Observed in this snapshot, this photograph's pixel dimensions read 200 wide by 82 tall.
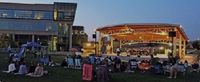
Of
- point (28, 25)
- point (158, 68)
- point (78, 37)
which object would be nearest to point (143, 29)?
point (158, 68)

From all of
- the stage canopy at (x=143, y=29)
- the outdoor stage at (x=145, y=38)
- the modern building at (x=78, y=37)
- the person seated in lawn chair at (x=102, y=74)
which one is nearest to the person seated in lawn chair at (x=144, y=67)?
the person seated in lawn chair at (x=102, y=74)

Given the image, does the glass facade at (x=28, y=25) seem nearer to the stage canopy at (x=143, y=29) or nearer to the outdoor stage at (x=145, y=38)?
the outdoor stage at (x=145, y=38)

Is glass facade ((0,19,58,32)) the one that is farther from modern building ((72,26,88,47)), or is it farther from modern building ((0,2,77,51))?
modern building ((72,26,88,47))

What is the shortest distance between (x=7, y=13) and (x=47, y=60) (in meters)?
83.9

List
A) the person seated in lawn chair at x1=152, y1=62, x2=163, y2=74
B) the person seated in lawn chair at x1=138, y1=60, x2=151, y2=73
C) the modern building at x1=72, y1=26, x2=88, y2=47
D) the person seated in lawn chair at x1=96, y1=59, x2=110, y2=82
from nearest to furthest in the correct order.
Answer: the person seated in lawn chair at x1=96, y1=59, x2=110, y2=82 → the person seated in lawn chair at x1=152, y1=62, x2=163, y2=74 → the person seated in lawn chair at x1=138, y1=60, x2=151, y2=73 → the modern building at x1=72, y1=26, x2=88, y2=47

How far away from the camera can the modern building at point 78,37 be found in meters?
122

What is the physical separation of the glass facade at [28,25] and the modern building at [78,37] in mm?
9023

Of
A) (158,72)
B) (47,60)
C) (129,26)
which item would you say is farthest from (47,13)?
(158,72)

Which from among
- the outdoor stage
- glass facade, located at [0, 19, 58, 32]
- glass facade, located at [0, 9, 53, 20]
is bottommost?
the outdoor stage

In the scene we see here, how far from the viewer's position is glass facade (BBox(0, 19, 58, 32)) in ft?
370

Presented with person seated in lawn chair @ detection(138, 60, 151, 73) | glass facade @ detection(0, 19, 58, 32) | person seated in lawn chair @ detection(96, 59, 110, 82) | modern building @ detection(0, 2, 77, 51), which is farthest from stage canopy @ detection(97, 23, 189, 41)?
person seated in lawn chair @ detection(96, 59, 110, 82)

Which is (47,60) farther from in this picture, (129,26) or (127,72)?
(129,26)

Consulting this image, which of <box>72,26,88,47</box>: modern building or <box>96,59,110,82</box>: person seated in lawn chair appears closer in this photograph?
<box>96,59,110,82</box>: person seated in lawn chair

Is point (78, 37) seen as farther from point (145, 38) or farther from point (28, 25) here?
point (145, 38)
